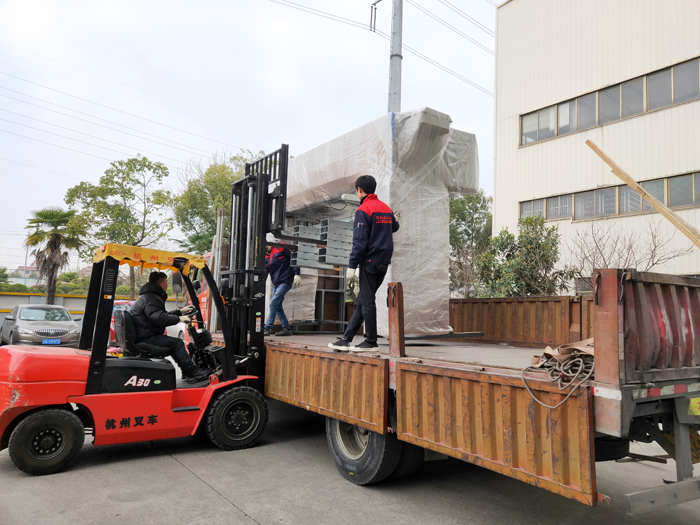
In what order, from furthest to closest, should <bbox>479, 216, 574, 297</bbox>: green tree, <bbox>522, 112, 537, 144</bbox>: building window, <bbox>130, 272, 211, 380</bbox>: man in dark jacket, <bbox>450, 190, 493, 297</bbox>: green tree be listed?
<bbox>450, 190, 493, 297</bbox>: green tree → <bbox>522, 112, 537, 144</bbox>: building window → <bbox>479, 216, 574, 297</bbox>: green tree → <bbox>130, 272, 211, 380</bbox>: man in dark jacket

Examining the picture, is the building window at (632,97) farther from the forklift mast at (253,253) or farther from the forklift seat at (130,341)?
the forklift seat at (130,341)

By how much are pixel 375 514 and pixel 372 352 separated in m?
1.33

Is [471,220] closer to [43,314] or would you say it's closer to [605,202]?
[605,202]

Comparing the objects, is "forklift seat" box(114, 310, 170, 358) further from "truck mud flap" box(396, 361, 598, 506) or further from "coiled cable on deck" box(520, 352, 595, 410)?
"coiled cable on deck" box(520, 352, 595, 410)

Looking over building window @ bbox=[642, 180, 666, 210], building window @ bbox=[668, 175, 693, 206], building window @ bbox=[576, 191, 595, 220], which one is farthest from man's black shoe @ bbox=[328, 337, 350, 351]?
building window @ bbox=[576, 191, 595, 220]

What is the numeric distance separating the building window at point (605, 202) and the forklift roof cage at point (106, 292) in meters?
13.6

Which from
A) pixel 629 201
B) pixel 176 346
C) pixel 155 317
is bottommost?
pixel 176 346

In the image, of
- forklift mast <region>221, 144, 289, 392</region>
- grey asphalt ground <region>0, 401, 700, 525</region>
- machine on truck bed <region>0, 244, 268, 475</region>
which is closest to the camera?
grey asphalt ground <region>0, 401, 700, 525</region>

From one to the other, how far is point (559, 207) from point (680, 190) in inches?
143

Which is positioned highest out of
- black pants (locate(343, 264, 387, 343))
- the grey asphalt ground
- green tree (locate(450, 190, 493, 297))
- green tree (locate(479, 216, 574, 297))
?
green tree (locate(450, 190, 493, 297))

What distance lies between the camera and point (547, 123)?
17328mm

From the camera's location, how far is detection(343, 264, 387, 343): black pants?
4.87 m

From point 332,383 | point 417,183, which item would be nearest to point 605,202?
point 417,183

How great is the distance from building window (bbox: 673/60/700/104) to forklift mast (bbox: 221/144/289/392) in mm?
12653
